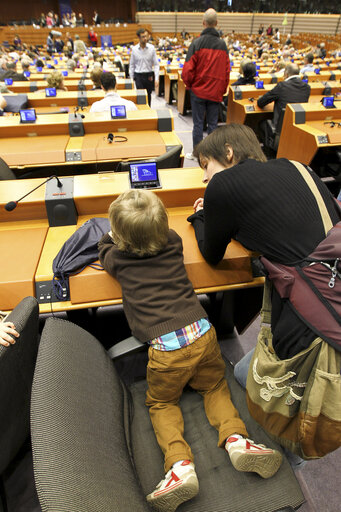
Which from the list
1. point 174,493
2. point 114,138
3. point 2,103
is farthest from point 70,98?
point 174,493

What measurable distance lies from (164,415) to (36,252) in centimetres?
95

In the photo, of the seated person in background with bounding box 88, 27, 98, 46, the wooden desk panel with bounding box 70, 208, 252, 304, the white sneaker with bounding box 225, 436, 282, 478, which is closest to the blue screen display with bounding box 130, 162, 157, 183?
the wooden desk panel with bounding box 70, 208, 252, 304

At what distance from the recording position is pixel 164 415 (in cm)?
119

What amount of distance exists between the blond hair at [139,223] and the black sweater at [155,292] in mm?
46

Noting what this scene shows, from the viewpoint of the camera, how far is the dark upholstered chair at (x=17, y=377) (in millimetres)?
985

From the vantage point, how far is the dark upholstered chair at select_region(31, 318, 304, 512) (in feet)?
2.26

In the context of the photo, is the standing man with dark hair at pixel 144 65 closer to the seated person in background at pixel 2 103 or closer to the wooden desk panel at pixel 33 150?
the seated person in background at pixel 2 103

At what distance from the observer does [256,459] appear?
100cm

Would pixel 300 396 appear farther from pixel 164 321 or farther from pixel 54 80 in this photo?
pixel 54 80

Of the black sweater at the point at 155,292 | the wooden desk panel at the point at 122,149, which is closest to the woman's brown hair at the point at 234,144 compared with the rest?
the black sweater at the point at 155,292

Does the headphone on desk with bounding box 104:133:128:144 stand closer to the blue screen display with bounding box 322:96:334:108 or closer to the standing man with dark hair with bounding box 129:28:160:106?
the blue screen display with bounding box 322:96:334:108

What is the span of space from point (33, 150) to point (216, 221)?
2194 millimetres

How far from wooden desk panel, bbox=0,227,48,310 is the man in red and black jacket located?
121 inches

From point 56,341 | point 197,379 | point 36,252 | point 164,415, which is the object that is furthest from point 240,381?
point 36,252
